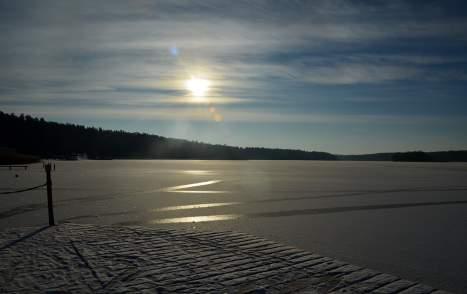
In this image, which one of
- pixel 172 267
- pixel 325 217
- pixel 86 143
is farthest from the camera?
pixel 86 143

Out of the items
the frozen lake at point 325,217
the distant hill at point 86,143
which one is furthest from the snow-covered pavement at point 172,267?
the distant hill at point 86,143

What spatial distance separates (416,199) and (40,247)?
40.8 ft

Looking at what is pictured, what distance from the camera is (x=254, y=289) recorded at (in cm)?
444

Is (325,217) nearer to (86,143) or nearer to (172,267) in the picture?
(172,267)

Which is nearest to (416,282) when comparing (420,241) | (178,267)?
(420,241)

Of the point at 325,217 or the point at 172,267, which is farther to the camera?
the point at 325,217

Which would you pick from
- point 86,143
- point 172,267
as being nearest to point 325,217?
point 172,267

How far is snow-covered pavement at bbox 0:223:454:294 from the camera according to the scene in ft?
14.8

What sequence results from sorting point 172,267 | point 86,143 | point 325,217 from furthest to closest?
1. point 86,143
2. point 325,217
3. point 172,267

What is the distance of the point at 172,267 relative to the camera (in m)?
5.25

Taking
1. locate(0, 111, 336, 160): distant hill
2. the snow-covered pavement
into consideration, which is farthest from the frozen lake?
locate(0, 111, 336, 160): distant hill

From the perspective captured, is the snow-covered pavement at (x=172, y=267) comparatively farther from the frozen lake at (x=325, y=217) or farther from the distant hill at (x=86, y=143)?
the distant hill at (x=86, y=143)

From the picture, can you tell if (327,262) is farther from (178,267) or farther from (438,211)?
(438,211)

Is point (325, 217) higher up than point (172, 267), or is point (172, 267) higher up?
point (172, 267)
